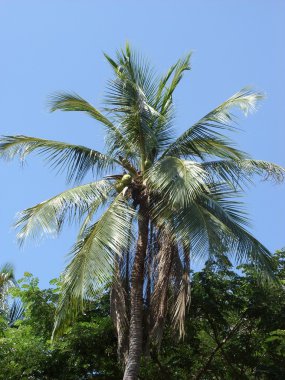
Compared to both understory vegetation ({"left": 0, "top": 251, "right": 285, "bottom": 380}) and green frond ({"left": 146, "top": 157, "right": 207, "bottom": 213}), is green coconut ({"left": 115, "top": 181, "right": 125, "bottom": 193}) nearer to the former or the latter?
green frond ({"left": 146, "top": 157, "right": 207, "bottom": 213})

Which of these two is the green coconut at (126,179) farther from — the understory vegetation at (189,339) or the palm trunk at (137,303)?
the understory vegetation at (189,339)

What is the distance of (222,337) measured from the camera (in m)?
14.3

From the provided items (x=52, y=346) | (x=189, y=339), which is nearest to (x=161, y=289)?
(x=52, y=346)

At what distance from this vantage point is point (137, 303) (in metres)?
10.5

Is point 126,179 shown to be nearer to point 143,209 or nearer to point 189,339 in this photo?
point 143,209

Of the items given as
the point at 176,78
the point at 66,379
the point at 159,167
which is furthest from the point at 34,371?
the point at 176,78

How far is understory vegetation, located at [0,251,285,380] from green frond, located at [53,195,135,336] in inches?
120

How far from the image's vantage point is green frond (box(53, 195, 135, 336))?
9.30m

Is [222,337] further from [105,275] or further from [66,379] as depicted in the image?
[105,275]

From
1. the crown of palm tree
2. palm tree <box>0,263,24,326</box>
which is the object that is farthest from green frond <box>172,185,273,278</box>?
palm tree <box>0,263,24,326</box>

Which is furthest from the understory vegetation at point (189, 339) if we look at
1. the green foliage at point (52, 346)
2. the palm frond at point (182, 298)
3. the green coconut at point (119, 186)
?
the green coconut at point (119, 186)

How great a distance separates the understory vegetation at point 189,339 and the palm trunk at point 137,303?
7.53 ft

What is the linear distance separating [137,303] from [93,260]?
1.40 m

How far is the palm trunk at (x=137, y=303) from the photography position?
32.3 feet
